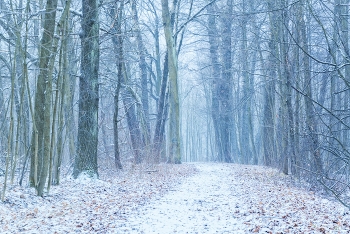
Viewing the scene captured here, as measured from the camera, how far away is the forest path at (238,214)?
6.81 m

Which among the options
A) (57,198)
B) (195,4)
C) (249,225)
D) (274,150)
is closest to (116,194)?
(57,198)

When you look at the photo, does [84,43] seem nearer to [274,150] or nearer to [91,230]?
[91,230]

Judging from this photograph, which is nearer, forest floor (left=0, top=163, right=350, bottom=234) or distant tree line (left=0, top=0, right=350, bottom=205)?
forest floor (left=0, top=163, right=350, bottom=234)

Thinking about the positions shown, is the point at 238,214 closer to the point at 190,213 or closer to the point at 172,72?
the point at 190,213

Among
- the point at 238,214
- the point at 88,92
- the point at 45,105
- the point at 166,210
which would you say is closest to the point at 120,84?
the point at 88,92

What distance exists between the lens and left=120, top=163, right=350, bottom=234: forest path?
6.81 m

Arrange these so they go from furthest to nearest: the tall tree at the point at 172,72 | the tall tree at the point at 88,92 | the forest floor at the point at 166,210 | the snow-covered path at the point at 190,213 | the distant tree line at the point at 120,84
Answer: the tall tree at the point at 172,72 → the tall tree at the point at 88,92 → the distant tree line at the point at 120,84 → the snow-covered path at the point at 190,213 → the forest floor at the point at 166,210

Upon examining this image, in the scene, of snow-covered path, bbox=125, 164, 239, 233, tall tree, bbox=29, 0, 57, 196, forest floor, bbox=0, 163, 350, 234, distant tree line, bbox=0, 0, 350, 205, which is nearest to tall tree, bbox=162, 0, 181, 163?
distant tree line, bbox=0, 0, 350, 205

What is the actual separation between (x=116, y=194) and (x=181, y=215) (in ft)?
10.8

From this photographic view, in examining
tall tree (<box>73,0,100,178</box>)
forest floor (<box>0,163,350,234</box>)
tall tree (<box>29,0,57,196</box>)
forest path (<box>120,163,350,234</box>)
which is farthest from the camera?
tall tree (<box>73,0,100,178</box>)

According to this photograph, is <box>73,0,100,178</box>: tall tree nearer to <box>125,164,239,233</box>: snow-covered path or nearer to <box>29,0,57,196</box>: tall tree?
<box>29,0,57,196</box>: tall tree

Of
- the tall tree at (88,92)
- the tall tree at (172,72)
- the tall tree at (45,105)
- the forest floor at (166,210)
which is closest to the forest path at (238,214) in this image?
the forest floor at (166,210)

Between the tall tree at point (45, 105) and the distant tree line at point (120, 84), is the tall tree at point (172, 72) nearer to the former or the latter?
the distant tree line at point (120, 84)

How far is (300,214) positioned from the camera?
7594 millimetres
